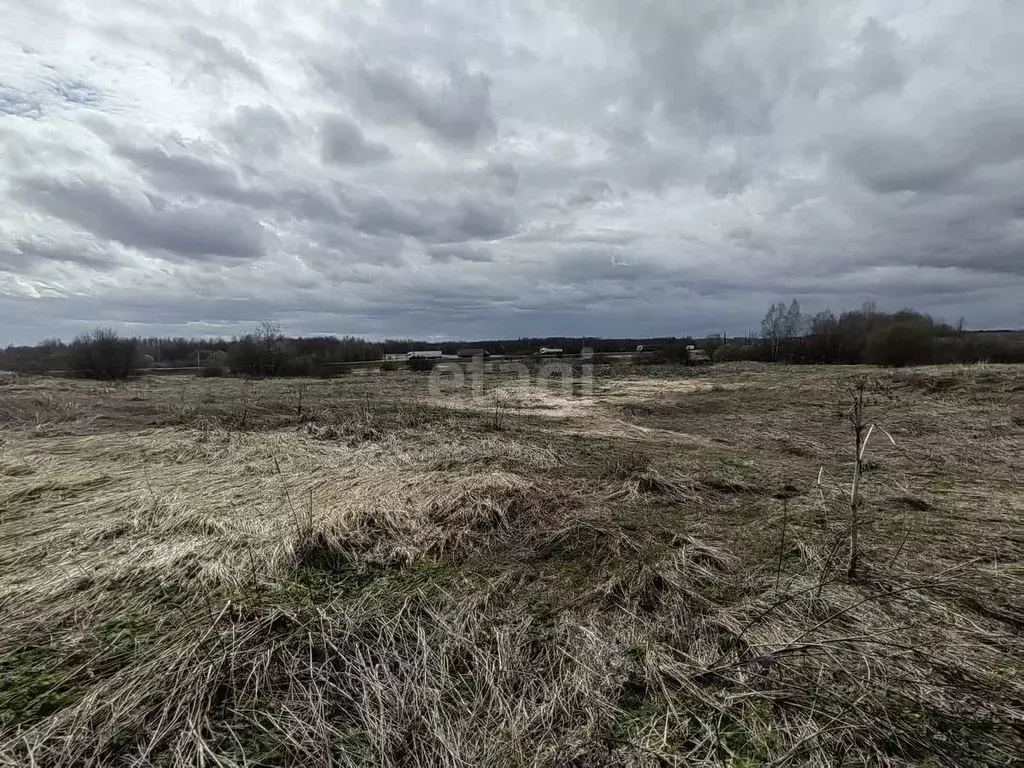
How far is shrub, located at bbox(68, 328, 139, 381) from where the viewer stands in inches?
1181

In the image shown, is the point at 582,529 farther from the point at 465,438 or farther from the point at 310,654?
the point at 465,438

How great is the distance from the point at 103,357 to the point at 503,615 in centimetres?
3782

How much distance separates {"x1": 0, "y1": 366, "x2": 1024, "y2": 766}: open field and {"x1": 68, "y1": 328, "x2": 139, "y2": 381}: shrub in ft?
95.1

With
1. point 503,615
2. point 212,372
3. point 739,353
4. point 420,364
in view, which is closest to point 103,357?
point 212,372

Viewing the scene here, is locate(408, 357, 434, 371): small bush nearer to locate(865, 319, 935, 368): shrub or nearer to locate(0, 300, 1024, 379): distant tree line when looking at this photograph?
locate(0, 300, 1024, 379): distant tree line

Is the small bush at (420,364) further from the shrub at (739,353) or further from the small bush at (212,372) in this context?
the shrub at (739,353)

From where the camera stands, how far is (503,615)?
313 cm

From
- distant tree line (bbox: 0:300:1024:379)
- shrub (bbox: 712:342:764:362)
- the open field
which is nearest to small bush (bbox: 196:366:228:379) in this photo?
distant tree line (bbox: 0:300:1024:379)

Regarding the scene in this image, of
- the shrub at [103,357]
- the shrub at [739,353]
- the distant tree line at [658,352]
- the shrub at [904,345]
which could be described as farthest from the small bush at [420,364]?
the shrub at [904,345]

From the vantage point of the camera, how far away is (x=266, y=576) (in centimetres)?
358

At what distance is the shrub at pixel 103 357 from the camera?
3000 cm

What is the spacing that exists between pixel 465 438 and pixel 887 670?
7.68 m

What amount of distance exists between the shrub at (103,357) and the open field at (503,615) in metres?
29.0

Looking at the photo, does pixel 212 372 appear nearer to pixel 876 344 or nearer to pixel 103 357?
pixel 103 357
